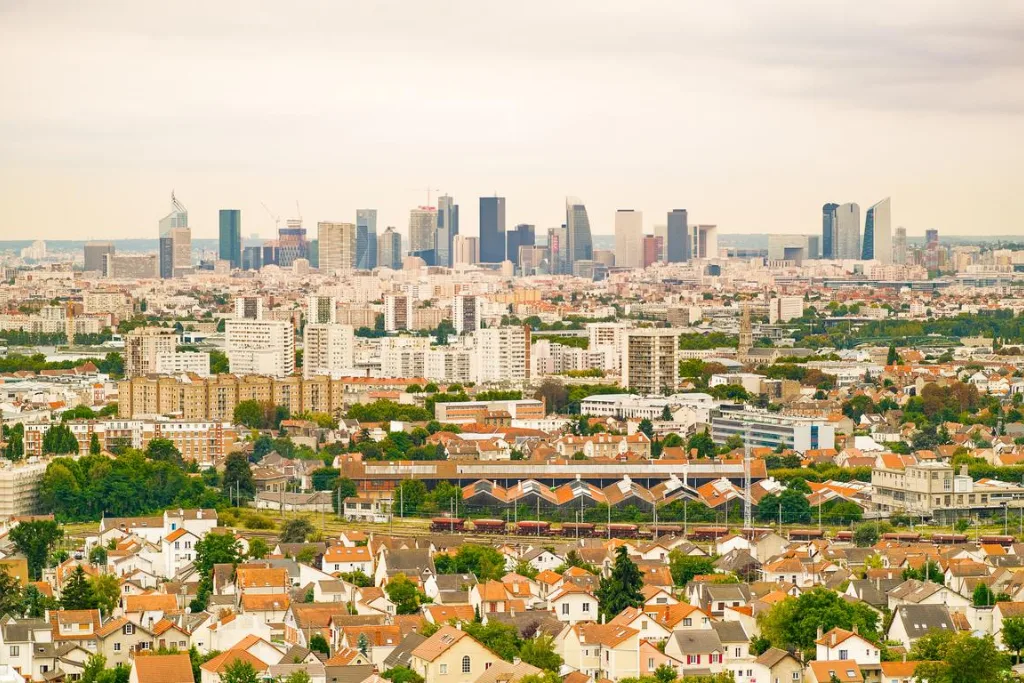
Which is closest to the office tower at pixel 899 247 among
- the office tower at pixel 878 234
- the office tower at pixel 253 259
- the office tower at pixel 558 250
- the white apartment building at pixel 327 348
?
the office tower at pixel 878 234

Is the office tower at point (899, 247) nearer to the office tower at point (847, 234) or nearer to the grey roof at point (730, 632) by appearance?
the office tower at point (847, 234)

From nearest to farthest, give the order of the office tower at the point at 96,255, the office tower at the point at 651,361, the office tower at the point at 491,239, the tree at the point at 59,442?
the tree at the point at 59,442
the office tower at the point at 651,361
the office tower at the point at 96,255
the office tower at the point at 491,239

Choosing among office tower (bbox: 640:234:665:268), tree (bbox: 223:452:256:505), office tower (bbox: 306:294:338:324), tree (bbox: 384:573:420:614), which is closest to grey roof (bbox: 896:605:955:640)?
tree (bbox: 384:573:420:614)

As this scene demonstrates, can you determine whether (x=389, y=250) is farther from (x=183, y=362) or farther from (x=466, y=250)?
(x=183, y=362)

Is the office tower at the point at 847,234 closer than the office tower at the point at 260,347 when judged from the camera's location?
No

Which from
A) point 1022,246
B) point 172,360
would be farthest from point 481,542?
point 1022,246

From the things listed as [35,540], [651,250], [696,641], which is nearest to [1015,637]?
[696,641]

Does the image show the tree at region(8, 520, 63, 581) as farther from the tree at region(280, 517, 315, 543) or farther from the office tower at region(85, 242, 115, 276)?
the office tower at region(85, 242, 115, 276)
